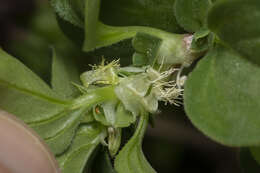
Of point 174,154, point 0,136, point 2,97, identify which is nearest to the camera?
point 0,136

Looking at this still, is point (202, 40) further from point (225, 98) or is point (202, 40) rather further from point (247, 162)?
point (247, 162)

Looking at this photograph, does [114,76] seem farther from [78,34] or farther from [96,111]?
[78,34]

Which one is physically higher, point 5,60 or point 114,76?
point 5,60

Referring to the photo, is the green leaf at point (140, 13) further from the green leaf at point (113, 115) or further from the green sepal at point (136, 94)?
the green leaf at point (113, 115)

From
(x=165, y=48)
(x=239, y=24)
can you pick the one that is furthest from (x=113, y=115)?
(x=239, y=24)

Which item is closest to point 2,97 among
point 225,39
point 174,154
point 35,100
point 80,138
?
point 35,100

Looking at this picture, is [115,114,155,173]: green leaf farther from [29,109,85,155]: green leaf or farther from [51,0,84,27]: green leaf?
[51,0,84,27]: green leaf
